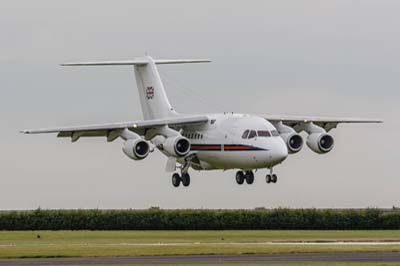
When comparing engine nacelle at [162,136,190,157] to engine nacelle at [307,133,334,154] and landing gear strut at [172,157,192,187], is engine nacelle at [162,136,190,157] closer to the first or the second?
landing gear strut at [172,157,192,187]

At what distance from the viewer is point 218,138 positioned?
75438 millimetres

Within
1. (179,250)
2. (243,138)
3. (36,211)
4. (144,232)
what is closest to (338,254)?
(179,250)

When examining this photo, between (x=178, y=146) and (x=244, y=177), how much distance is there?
4173mm

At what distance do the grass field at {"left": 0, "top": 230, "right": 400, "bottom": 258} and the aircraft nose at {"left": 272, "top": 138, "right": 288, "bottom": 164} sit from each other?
4047 mm

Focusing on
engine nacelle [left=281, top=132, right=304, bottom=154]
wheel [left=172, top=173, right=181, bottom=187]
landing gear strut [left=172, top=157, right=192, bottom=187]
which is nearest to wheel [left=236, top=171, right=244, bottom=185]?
landing gear strut [left=172, top=157, right=192, bottom=187]

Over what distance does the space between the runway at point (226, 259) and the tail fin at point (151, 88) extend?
2779 cm

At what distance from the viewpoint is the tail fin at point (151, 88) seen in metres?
83.8

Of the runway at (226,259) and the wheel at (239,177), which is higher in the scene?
the runway at (226,259)

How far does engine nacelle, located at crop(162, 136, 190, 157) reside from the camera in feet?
247

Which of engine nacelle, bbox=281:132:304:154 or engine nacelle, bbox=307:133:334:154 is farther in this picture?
engine nacelle, bbox=307:133:334:154

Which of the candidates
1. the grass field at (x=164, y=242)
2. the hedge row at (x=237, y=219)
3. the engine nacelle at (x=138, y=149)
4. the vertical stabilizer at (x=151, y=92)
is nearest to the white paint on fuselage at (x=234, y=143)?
the engine nacelle at (x=138, y=149)

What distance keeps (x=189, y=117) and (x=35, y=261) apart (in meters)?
24.6

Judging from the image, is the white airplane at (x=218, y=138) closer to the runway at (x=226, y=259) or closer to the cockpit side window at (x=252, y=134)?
the cockpit side window at (x=252, y=134)

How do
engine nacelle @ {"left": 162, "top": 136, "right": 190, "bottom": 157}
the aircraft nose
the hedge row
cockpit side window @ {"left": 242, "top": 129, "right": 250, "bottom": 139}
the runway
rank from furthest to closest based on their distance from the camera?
the hedge row, engine nacelle @ {"left": 162, "top": 136, "right": 190, "bottom": 157}, cockpit side window @ {"left": 242, "top": 129, "right": 250, "bottom": 139}, the aircraft nose, the runway
